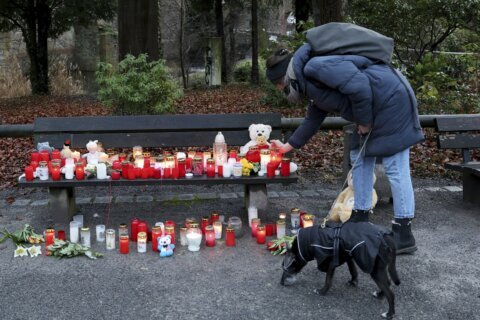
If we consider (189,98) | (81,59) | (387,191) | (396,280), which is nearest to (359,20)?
(189,98)

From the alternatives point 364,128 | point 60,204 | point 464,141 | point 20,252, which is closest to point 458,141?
point 464,141

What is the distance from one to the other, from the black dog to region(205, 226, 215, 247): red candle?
116cm

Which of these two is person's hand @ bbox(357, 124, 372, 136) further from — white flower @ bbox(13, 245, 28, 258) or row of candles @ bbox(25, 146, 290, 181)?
white flower @ bbox(13, 245, 28, 258)

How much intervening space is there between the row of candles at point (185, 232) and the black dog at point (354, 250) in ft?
3.75

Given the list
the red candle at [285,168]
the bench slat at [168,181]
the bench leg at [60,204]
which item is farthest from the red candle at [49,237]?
the red candle at [285,168]

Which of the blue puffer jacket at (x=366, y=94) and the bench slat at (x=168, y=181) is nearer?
the blue puffer jacket at (x=366, y=94)

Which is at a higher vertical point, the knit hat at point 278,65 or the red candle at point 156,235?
the knit hat at point 278,65

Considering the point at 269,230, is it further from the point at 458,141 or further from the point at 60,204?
the point at 458,141

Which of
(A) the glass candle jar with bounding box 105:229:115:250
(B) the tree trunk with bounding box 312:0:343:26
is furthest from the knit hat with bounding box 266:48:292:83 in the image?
(B) the tree trunk with bounding box 312:0:343:26

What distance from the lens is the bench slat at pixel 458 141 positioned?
20.5 ft

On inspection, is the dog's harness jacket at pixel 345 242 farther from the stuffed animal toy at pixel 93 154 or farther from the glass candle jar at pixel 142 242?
the stuffed animal toy at pixel 93 154

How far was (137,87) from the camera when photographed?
336 inches

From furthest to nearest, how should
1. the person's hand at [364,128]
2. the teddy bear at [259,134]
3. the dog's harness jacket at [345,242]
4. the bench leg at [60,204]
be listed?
the teddy bear at [259,134] < the bench leg at [60,204] < the person's hand at [364,128] < the dog's harness jacket at [345,242]

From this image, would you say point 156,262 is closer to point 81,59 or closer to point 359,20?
point 359,20
